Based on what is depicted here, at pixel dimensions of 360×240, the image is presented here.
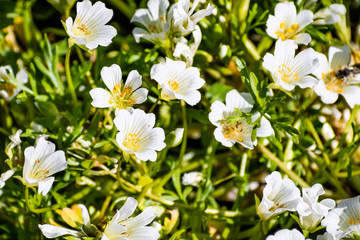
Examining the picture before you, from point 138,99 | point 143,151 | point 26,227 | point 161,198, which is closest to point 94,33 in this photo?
point 138,99

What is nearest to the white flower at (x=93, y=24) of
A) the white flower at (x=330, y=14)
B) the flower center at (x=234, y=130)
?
the flower center at (x=234, y=130)

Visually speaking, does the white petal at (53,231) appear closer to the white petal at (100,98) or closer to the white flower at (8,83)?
the white petal at (100,98)

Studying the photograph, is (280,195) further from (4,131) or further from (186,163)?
(4,131)

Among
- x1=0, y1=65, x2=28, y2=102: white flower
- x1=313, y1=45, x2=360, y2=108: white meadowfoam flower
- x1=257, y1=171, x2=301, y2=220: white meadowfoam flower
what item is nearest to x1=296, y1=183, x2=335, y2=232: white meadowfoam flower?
x1=257, y1=171, x2=301, y2=220: white meadowfoam flower

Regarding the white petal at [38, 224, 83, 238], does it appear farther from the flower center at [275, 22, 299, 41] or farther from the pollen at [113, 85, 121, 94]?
the flower center at [275, 22, 299, 41]

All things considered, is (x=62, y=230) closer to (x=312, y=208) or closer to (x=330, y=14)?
(x=312, y=208)
